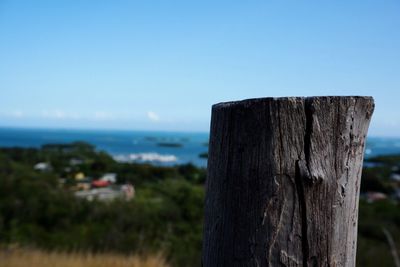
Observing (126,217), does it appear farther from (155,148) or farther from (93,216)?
(155,148)

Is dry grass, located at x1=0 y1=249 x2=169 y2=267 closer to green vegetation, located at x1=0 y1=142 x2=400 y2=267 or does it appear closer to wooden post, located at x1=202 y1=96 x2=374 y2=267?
green vegetation, located at x1=0 y1=142 x2=400 y2=267

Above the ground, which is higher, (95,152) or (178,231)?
(95,152)

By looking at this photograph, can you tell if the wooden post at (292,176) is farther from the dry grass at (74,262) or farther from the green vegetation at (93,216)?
the green vegetation at (93,216)

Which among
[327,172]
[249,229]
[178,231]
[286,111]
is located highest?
[286,111]

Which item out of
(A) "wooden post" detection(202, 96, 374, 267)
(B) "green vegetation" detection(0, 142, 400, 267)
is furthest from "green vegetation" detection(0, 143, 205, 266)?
(A) "wooden post" detection(202, 96, 374, 267)

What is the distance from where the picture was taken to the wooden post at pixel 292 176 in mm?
901

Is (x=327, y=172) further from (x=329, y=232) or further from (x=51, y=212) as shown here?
(x=51, y=212)

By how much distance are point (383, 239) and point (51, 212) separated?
33.7 feet

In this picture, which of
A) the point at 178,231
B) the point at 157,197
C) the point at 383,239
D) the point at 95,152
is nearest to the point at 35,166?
the point at 95,152

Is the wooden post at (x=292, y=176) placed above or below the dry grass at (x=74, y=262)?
above

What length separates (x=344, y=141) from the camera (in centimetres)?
92

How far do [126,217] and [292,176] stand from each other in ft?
35.2

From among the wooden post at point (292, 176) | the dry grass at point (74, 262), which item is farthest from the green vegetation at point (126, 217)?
the wooden post at point (292, 176)

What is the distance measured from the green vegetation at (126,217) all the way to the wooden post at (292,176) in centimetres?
662
